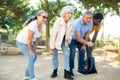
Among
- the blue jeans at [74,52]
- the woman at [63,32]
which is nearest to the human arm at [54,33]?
the woman at [63,32]

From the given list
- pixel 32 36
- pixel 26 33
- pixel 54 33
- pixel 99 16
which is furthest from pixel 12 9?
pixel 32 36

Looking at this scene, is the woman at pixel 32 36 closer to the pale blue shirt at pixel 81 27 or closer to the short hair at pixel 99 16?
the pale blue shirt at pixel 81 27

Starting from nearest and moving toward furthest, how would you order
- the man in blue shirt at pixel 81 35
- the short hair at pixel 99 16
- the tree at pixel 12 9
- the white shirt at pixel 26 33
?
the white shirt at pixel 26 33 → the man in blue shirt at pixel 81 35 → the short hair at pixel 99 16 → the tree at pixel 12 9

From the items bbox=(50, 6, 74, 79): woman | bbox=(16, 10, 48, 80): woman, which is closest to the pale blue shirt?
bbox=(50, 6, 74, 79): woman

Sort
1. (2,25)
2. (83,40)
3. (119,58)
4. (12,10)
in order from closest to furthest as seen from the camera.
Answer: (83,40)
(119,58)
(12,10)
(2,25)

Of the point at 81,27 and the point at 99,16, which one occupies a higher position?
the point at 99,16

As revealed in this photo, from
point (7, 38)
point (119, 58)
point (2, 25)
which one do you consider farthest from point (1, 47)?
point (2, 25)

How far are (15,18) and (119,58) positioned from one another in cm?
1344

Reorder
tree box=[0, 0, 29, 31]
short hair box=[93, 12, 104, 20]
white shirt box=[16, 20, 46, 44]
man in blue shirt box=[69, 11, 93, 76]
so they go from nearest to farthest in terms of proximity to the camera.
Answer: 1. white shirt box=[16, 20, 46, 44]
2. man in blue shirt box=[69, 11, 93, 76]
3. short hair box=[93, 12, 104, 20]
4. tree box=[0, 0, 29, 31]

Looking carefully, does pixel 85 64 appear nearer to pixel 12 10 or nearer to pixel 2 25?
pixel 12 10

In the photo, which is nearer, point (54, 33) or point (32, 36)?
point (32, 36)

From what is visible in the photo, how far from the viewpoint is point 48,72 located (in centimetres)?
780

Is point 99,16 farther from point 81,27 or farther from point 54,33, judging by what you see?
point 54,33

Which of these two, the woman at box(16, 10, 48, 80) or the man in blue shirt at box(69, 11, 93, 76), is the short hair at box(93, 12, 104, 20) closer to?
the man in blue shirt at box(69, 11, 93, 76)
